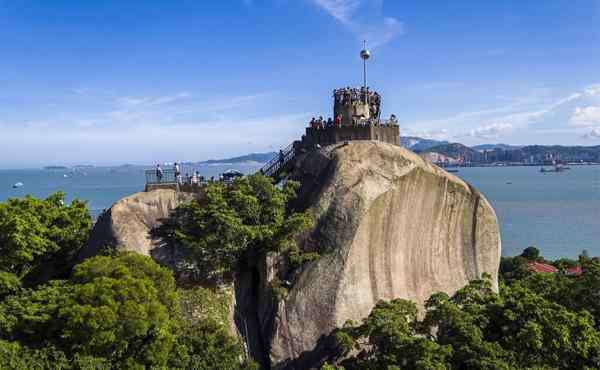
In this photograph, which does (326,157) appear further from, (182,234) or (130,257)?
(130,257)

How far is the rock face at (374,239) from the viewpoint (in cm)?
2708

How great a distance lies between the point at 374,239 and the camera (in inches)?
1148

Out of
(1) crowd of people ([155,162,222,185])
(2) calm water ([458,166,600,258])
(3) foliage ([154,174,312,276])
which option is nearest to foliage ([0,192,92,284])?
(1) crowd of people ([155,162,222,185])

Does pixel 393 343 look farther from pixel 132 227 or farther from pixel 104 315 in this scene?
pixel 132 227

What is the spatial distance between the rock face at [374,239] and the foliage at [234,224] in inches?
74.1

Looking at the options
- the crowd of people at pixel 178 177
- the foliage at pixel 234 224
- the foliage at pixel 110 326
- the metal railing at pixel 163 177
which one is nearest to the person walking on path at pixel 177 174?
the crowd of people at pixel 178 177

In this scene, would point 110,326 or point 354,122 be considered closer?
point 110,326

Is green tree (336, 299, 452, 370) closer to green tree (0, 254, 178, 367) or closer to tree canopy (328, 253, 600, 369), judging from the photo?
tree canopy (328, 253, 600, 369)

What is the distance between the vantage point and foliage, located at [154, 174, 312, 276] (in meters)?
27.8

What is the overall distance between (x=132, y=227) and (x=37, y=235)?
5.95 metres

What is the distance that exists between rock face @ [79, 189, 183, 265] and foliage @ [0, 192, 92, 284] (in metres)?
2.80

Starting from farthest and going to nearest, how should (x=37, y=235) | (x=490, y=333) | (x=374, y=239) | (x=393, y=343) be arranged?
(x=37, y=235), (x=374, y=239), (x=490, y=333), (x=393, y=343)

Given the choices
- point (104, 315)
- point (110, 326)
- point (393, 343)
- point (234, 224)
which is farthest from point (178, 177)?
point (393, 343)

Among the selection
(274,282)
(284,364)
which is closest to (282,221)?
(274,282)
